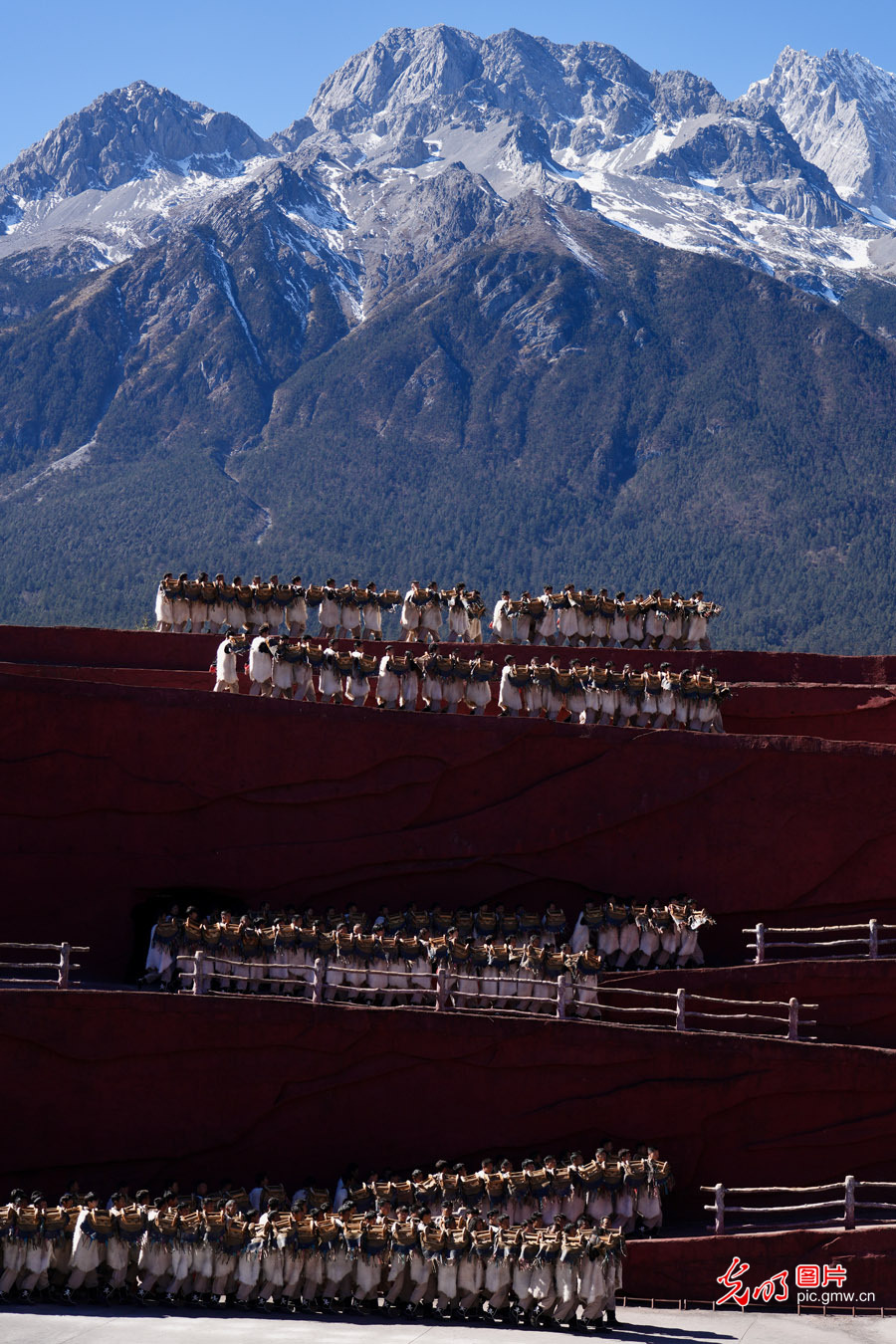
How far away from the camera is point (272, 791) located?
2530cm

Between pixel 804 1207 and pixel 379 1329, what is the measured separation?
225 inches

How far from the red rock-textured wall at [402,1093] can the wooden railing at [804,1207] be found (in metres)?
0.29

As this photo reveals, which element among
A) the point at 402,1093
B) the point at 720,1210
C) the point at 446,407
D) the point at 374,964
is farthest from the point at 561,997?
the point at 446,407

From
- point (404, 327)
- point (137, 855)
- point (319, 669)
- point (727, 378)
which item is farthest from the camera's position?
point (404, 327)

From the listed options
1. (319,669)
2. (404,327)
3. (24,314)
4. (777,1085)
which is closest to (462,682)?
(319,669)

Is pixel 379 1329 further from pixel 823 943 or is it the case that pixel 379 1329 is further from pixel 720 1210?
pixel 823 943

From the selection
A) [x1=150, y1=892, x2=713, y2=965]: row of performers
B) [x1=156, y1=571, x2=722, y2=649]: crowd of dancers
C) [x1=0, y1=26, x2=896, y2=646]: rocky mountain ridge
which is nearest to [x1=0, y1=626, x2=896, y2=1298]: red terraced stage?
[x1=150, y1=892, x2=713, y2=965]: row of performers

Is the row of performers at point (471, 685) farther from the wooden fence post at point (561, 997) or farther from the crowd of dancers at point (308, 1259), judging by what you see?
the crowd of dancers at point (308, 1259)

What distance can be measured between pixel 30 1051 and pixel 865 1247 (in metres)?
10.7

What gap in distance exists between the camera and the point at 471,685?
27.5 m

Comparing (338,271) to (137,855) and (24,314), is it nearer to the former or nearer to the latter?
(24,314)

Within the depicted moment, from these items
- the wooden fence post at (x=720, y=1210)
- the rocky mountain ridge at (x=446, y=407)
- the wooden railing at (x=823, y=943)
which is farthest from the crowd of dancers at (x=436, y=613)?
the rocky mountain ridge at (x=446, y=407)

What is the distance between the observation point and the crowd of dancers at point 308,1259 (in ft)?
61.5

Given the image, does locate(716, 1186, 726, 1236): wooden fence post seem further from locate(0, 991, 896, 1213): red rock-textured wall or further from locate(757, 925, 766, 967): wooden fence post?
locate(757, 925, 766, 967): wooden fence post
